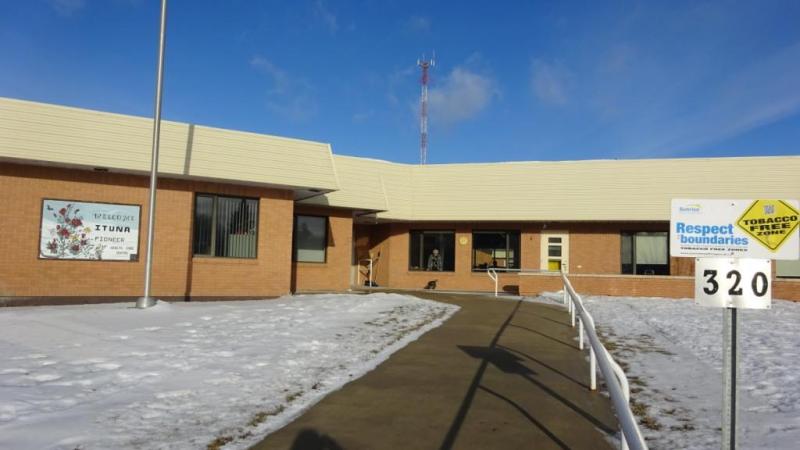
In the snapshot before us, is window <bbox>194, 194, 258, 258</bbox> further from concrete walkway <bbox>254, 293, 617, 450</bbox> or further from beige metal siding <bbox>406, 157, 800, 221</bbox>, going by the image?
beige metal siding <bbox>406, 157, 800, 221</bbox>

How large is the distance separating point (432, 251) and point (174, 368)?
61.5 ft

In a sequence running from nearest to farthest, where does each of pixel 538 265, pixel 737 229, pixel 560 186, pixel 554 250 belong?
pixel 737 229
pixel 560 186
pixel 538 265
pixel 554 250

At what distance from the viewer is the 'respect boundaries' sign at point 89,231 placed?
1487cm

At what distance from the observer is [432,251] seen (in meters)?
26.2

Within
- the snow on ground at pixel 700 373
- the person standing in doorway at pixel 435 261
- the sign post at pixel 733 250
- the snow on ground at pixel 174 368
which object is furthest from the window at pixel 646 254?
the sign post at pixel 733 250

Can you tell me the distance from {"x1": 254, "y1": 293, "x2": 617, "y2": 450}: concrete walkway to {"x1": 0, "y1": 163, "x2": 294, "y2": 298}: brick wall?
817 cm

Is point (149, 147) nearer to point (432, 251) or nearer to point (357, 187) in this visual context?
point (357, 187)

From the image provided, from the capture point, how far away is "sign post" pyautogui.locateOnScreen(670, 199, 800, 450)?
4480 mm

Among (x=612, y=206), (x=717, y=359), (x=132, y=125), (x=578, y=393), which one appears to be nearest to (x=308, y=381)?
(x=578, y=393)

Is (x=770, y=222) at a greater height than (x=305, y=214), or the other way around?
(x=305, y=214)

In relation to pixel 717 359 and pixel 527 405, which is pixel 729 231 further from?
pixel 717 359

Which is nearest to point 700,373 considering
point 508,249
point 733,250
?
point 733,250

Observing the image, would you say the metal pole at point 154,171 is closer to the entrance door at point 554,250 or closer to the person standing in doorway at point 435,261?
the person standing in doorway at point 435,261

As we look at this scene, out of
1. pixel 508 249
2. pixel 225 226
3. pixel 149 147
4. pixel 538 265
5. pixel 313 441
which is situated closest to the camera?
pixel 313 441
